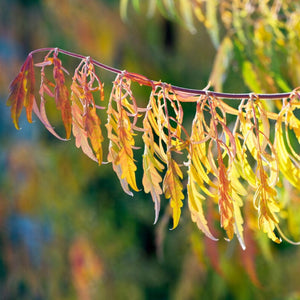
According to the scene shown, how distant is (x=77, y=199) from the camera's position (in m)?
2.65

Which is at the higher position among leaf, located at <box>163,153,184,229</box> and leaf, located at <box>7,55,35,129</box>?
leaf, located at <box>7,55,35,129</box>

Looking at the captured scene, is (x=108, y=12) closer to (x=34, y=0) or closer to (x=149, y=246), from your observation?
(x=34, y=0)

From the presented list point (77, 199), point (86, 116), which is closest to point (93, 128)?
point (86, 116)

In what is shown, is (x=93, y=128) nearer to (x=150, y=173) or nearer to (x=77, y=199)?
(x=150, y=173)

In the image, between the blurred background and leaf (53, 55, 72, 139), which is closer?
leaf (53, 55, 72, 139)

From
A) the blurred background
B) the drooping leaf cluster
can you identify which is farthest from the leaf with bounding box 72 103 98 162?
the blurred background

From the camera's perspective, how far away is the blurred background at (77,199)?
247 cm

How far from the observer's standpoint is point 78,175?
267cm

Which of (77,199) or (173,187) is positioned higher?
(77,199)

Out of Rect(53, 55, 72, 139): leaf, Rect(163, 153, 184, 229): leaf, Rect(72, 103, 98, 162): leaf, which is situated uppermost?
Rect(53, 55, 72, 139): leaf

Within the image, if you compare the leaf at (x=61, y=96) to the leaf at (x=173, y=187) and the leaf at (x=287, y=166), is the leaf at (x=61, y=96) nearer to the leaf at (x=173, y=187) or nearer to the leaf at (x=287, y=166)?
the leaf at (x=173, y=187)

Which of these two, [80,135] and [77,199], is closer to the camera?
[80,135]

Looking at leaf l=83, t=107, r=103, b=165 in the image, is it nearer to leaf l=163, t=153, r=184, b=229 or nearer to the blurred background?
leaf l=163, t=153, r=184, b=229

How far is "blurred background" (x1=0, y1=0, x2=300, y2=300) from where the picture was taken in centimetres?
247
